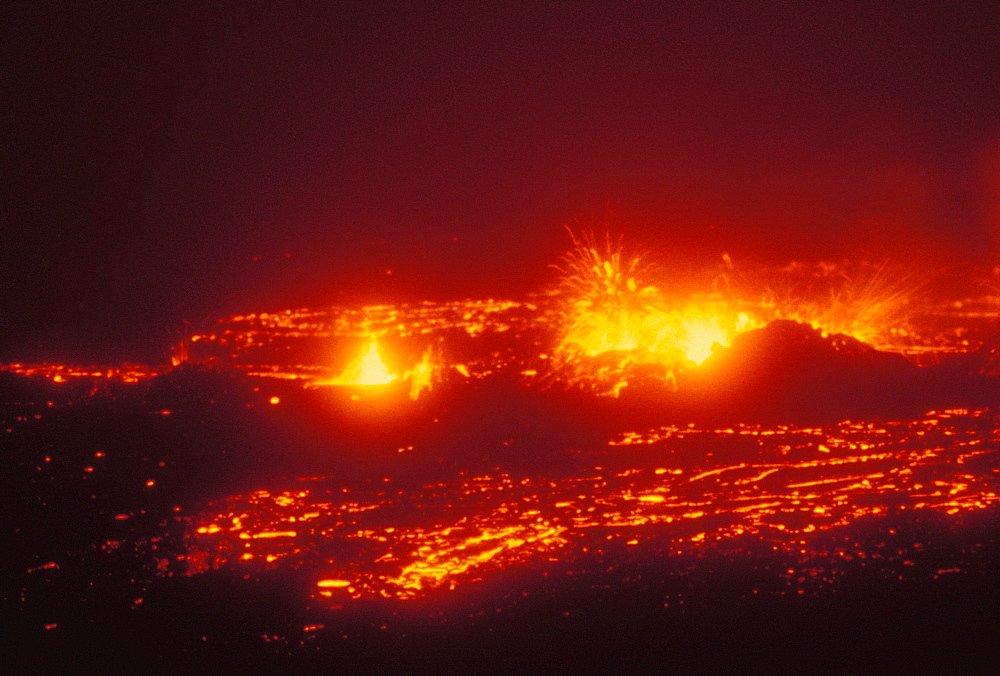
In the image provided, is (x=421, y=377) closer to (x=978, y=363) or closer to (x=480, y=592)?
(x=480, y=592)

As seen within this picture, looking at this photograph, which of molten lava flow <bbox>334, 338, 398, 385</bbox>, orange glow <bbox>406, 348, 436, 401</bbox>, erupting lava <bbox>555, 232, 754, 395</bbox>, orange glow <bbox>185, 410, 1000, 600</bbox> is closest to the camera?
orange glow <bbox>185, 410, 1000, 600</bbox>

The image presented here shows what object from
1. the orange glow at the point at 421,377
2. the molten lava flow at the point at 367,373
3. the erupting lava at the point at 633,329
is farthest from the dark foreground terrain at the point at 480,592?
the molten lava flow at the point at 367,373

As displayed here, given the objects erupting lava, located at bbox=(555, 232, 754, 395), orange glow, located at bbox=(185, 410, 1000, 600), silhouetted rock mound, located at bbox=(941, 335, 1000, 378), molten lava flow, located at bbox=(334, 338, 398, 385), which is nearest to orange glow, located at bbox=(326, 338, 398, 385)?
molten lava flow, located at bbox=(334, 338, 398, 385)

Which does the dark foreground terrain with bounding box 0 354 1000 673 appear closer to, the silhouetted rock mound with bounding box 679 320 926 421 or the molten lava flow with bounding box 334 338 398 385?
the silhouetted rock mound with bounding box 679 320 926 421

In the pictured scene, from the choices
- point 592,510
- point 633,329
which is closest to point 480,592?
point 592,510

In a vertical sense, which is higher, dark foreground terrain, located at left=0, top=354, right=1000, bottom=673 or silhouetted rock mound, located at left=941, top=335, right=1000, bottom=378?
silhouetted rock mound, located at left=941, top=335, right=1000, bottom=378
